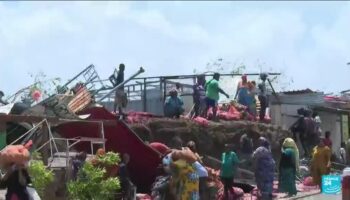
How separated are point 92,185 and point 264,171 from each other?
4.69 meters

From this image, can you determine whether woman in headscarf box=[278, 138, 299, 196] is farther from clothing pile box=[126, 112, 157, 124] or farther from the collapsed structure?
clothing pile box=[126, 112, 157, 124]

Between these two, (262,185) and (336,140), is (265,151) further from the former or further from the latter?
(336,140)

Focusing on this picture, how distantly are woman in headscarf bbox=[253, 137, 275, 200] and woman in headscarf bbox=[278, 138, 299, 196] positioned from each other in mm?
783

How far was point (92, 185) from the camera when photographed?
13367 mm

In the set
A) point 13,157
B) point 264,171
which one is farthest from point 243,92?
point 13,157

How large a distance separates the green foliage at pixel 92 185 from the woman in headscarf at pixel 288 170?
5108 millimetres

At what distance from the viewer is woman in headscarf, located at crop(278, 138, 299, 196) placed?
57.0 feet

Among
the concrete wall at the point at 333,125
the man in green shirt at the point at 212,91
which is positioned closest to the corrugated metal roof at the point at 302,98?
the concrete wall at the point at 333,125

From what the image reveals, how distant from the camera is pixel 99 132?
54.3 feet

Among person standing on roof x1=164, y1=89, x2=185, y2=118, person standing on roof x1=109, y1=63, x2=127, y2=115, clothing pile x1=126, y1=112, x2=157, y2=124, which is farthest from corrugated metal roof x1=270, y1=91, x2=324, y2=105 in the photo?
person standing on roof x1=109, y1=63, x2=127, y2=115

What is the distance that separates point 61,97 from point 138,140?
1914 mm

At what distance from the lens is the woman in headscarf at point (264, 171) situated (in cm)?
1659

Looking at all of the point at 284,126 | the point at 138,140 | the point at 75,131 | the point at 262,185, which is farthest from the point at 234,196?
the point at 284,126

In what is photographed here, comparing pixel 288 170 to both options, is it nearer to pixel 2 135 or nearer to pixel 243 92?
pixel 243 92
